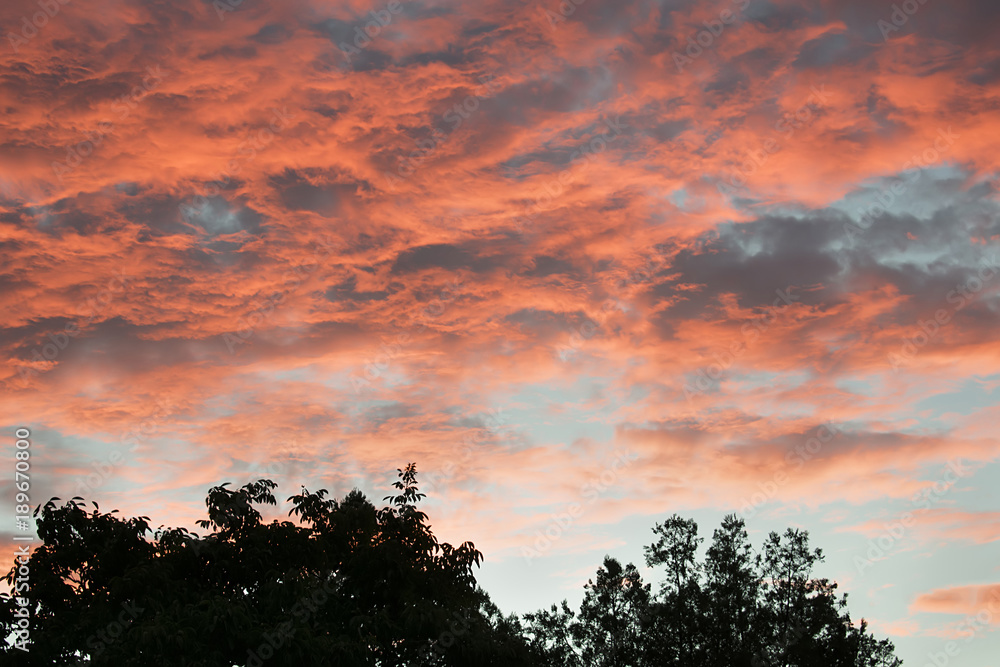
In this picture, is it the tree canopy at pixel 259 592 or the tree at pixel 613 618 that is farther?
the tree at pixel 613 618

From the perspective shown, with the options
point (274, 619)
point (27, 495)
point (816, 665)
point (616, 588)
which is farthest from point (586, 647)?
point (27, 495)

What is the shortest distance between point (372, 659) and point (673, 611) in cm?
2180

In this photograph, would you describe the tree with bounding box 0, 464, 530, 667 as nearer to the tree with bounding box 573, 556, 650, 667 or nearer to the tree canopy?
the tree canopy

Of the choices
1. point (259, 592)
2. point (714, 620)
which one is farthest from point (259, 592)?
point (714, 620)

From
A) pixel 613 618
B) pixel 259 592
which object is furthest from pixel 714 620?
pixel 259 592

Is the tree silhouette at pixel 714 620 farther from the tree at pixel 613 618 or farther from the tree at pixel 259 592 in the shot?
the tree at pixel 259 592

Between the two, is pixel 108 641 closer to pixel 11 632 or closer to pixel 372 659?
pixel 11 632

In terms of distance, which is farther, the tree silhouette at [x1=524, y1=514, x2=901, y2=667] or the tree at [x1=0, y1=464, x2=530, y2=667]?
the tree silhouette at [x1=524, y1=514, x2=901, y2=667]

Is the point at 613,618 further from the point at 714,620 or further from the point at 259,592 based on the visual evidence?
the point at 259,592

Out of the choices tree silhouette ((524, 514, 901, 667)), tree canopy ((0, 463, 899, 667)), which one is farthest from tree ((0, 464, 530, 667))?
tree silhouette ((524, 514, 901, 667))

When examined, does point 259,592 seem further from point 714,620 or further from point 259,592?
point 714,620

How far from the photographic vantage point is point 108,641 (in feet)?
48.2

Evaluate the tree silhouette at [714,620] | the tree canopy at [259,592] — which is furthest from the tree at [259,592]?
the tree silhouette at [714,620]

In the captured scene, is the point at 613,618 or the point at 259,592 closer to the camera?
the point at 259,592
